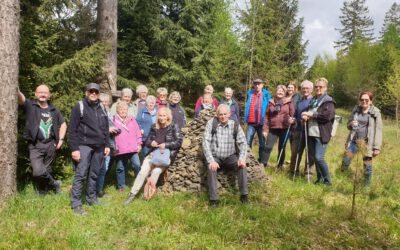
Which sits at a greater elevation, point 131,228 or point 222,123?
point 222,123

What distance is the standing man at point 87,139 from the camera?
202 inches

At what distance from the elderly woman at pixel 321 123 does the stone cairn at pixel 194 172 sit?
4.16 ft

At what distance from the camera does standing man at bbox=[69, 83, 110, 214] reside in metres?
5.12

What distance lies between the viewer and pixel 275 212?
5.18 metres

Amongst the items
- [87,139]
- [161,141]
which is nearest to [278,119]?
[161,141]

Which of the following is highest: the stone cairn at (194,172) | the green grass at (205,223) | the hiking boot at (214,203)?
the stone cairn at (194,172)

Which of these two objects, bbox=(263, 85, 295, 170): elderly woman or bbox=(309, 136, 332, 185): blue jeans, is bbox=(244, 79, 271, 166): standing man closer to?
bbox=(263, 85, 295, 170): elderly woman

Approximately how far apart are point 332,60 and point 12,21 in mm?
62184

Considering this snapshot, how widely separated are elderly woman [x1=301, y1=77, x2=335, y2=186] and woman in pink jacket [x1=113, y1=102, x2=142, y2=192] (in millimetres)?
3542

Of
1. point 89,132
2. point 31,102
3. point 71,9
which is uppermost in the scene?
point 71,9

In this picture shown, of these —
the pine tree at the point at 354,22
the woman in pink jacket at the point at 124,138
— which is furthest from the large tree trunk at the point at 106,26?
the pine tree at the point at 354,22

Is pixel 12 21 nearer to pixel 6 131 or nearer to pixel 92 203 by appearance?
pixel 6 131

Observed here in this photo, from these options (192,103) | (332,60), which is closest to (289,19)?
(192,103)

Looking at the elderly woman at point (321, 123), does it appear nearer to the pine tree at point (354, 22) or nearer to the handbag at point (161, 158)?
the handbag at point (161, 158)
